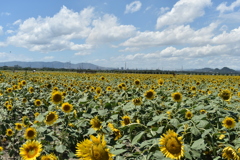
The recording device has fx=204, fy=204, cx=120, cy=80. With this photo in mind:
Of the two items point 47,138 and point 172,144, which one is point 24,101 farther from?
point 172,144

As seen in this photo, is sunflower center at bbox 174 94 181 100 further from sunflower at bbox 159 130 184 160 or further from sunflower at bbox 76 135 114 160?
sunflower at bbox 76 135 114 160

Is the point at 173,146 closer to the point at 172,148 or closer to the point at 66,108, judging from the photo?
the point at 172,148

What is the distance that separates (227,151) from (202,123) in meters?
0.49

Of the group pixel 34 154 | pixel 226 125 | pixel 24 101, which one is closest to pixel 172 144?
pixel 226 125

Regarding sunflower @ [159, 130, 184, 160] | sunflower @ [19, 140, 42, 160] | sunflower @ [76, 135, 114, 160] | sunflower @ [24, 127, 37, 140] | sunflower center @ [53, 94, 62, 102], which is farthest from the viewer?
sunflower center @ [53, 94, 62, 102]

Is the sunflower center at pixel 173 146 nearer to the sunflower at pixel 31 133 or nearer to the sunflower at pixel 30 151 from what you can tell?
the sunflower at pixel 30 151

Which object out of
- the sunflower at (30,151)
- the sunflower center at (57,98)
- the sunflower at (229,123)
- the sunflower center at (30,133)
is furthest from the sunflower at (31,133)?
the sunflower at (229,123)

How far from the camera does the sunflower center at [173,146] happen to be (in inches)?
64.5

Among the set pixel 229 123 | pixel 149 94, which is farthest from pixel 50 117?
pixel 229 123

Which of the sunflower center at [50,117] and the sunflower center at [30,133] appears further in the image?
the sunflower center at [50,117]

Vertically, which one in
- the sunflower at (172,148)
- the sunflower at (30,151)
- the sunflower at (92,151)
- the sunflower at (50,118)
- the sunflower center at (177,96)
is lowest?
the sunflower at (30,151)

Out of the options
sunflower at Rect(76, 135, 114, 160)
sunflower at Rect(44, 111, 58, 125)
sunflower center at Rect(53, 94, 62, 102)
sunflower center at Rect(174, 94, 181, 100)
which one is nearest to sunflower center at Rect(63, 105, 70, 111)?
sunflower at Rect(44, 111, 58, 125)

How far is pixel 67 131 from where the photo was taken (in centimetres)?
332

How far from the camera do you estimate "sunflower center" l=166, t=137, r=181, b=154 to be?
5.37 ft
